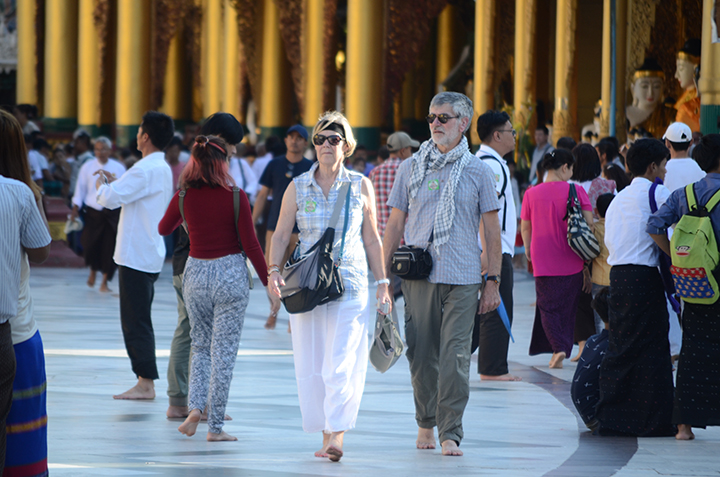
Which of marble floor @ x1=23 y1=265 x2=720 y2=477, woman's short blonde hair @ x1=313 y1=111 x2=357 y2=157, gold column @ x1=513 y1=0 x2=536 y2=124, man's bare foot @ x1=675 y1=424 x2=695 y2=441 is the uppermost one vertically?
gold column @ x1=513 y1=0 x2=536 y2=124

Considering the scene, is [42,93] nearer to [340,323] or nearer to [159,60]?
[159,60]

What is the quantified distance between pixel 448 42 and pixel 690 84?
14260 millimetres

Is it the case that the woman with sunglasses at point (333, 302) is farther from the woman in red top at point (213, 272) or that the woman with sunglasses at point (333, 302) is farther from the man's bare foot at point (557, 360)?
the man's bare foot at point (557, 360)

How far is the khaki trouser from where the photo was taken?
5234 millimetres

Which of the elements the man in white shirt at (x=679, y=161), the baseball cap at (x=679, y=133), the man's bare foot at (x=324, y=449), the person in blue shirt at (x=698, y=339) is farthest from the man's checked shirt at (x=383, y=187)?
the man's bare foot at (x=324, y=449)

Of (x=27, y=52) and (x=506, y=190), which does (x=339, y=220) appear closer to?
(x=506, y=190)

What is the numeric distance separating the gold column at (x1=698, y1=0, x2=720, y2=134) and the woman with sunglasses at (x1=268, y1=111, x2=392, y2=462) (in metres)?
5.39

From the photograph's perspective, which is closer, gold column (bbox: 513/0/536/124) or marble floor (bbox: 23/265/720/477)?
marble floor (bbox: 23/265/720/477)

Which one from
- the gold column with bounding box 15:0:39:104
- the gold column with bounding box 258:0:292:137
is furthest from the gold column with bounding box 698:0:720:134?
the gold column with bounding box 15:0:39:104

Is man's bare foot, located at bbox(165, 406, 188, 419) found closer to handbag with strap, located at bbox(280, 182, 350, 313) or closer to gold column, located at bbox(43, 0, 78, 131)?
handbag with strap, located at bbox(280, 182, 350, 313)

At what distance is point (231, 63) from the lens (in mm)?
25859

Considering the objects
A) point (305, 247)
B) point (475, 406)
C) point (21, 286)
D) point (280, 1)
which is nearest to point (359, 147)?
point (280, 1)

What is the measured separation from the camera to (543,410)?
21.3 ft

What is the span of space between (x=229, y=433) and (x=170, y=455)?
58 centimetres
